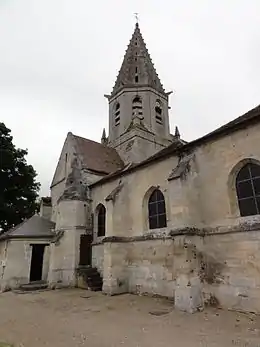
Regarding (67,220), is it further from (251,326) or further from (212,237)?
(251,326)

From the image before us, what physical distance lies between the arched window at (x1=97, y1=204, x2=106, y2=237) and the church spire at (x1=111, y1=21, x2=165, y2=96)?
14.4m

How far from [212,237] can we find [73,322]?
5.70 m

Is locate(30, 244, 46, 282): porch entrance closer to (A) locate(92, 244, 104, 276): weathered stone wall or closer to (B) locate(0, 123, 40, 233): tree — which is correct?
(A) locate(92, 244, 104, 276): weathered stone wall

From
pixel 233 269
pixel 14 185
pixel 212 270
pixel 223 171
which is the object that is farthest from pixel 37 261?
pixel 223 171

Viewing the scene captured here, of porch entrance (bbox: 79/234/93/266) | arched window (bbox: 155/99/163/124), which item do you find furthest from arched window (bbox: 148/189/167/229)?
arched window (bbox: 155/99/163/124)

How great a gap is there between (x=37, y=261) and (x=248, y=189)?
48.4 ft

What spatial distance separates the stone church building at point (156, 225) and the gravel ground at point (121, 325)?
1.04 metres

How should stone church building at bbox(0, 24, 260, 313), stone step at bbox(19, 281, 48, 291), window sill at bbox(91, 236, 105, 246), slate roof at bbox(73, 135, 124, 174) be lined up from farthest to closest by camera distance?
1. slate roof at bbox(73, 135, 124, 174)
2. window sill at bbox(91, 236, 105, 246)
3. stone step at bbox(19, 281, 48, 291)
4. stone church building at bbox(0, 24, 260, 313)

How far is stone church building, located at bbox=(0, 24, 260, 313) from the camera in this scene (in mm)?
9250

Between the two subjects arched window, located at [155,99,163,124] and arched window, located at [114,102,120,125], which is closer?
arched window, located at [114,102,120,125]

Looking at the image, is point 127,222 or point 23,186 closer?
point 127,222

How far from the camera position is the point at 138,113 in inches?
985

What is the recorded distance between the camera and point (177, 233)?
32.3 ft

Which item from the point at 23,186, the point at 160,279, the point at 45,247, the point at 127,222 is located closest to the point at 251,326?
the point at 160,279
